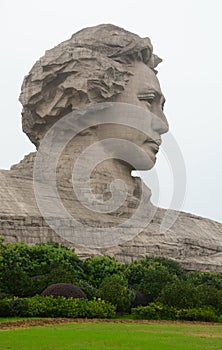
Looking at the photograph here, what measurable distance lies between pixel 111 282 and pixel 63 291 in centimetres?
188

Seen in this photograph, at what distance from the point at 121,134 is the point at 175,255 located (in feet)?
18.9

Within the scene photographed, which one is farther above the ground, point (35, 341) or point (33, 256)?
point (33, 256)

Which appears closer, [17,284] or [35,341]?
[35,341]

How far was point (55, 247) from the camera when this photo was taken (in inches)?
731

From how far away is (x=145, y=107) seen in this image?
26281 mm

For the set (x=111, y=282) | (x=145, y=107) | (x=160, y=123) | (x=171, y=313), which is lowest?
(x=171, y=313)

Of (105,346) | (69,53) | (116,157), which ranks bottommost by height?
(105,346)

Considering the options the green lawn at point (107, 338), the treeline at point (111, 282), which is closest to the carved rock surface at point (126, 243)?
the treeline at point (111, 282)

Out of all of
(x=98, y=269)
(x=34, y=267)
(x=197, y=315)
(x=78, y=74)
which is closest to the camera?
(x=197, y=315)

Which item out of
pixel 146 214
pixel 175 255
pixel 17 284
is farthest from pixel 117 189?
pixel 17 284

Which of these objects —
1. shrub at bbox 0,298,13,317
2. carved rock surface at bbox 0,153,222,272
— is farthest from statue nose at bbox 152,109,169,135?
shrub at bbox 0,298,13,317

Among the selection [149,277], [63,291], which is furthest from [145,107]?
[63,291]

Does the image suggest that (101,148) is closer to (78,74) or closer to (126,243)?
(78,74)

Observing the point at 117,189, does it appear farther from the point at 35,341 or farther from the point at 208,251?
the point at 35,341
